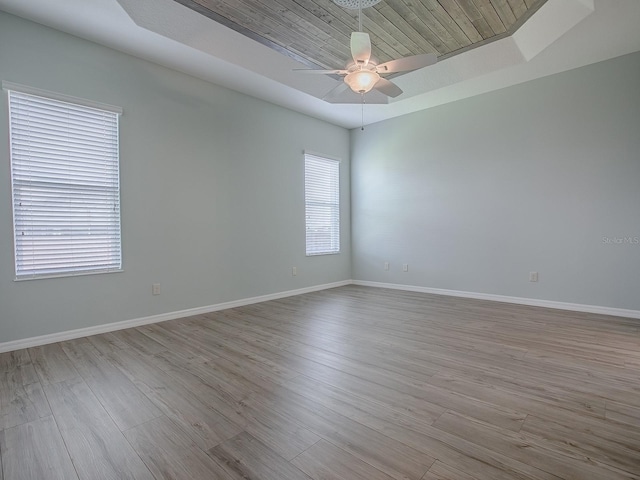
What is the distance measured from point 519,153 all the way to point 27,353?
229 inches

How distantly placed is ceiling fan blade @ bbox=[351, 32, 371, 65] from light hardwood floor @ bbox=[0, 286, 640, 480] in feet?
7.81

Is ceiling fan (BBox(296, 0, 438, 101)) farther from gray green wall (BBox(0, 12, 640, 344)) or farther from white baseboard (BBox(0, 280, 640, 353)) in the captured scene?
white baseboard (BBox(0, 280, 640, 353))

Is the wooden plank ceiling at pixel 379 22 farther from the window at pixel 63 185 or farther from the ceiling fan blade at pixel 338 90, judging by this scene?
the window at pixel 63 185

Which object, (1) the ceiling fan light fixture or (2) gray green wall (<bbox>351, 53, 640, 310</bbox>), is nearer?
(1) the ceiling fan light fixture

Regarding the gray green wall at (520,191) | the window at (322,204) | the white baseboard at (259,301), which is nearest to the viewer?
the white baseboard at (259,301)

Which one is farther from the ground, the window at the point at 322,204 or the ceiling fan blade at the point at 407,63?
the ceiling fan blade at the point at 407,63

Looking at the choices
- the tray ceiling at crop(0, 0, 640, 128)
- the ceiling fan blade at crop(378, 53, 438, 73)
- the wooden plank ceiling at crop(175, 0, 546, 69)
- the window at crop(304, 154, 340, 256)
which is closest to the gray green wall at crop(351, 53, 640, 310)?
the tray ceiling at crop(0, 0, 640, 128)

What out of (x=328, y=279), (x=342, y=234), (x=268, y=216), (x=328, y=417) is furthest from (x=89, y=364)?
(x=342, y=234)

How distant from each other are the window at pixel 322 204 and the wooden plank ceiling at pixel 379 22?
2.06 m

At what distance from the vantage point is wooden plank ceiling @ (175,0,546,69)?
2.73 m

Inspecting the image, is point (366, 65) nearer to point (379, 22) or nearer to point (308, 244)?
point (379, 22)

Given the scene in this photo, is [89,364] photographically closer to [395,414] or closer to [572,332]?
[395,414]

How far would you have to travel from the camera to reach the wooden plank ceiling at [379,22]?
273 cm

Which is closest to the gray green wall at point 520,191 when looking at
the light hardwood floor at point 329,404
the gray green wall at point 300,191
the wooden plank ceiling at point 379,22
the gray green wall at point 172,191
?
the gray green wall at point 300,191
